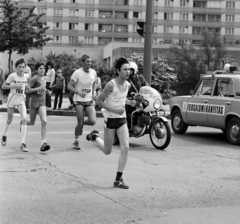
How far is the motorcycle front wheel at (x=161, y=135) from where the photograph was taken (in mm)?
10961

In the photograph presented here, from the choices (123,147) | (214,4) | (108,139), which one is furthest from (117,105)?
(214,4)

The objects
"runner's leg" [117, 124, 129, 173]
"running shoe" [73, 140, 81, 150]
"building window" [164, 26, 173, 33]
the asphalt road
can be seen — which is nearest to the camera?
the asphalt road

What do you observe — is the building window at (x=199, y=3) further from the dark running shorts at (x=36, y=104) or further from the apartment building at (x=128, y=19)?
the dark running shorts at (x=36, y=104)

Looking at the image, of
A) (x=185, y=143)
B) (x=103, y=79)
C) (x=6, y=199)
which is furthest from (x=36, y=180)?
(x=103, y=79)

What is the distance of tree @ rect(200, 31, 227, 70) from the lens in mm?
55688

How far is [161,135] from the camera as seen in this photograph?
11.1 m

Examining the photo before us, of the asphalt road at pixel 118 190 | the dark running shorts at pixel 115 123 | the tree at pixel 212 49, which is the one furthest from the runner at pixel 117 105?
the tree at pixel 212 49

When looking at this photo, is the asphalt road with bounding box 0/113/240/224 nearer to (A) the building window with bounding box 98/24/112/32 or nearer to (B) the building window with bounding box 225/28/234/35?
(A) the building window with bounding box 98/24/112/32

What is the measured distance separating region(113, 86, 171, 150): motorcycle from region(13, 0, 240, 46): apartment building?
86892mm

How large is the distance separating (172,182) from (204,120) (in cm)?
580

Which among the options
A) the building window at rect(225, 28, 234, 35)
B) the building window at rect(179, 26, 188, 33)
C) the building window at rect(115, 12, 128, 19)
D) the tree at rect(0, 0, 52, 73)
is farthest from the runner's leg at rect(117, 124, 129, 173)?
the building window at rect(225, 28, 234, 35)

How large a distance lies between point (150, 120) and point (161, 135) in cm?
37

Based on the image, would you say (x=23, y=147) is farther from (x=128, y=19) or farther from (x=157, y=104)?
(x=128, y=19)

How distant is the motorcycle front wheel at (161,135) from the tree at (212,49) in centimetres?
4508
